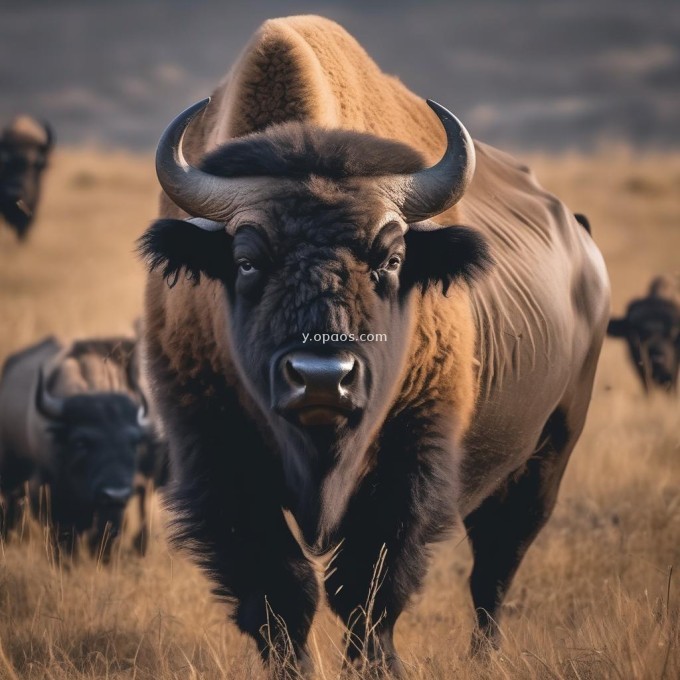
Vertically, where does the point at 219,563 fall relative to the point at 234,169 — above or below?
below

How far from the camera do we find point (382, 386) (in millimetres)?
3984

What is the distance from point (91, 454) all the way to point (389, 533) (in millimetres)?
4615

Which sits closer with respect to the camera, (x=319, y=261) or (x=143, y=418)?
(x=319, y=261)

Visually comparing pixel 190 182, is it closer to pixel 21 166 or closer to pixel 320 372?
pixel 320 372

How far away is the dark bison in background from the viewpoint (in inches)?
320

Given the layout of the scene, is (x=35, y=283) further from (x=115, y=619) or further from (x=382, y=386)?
(x=382, y=386)

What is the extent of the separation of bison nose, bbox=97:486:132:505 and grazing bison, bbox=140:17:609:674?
3404 mm

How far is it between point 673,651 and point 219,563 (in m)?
1.72

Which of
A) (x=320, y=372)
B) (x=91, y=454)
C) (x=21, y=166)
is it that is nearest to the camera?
(x=320, y=372)

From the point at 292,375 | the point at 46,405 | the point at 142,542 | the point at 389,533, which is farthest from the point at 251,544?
the point at 46,405

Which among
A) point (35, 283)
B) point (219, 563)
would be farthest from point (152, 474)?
Result: point (35, 283)

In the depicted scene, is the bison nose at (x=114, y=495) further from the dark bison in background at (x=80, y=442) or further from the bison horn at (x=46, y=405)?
the bison horn at (x=46, y=405)

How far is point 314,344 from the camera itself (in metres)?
3.52

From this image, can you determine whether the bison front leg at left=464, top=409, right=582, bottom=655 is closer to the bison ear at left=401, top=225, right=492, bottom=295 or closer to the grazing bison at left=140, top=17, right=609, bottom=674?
the grazing bison at left=140, top=17, right=609, bottom=674
